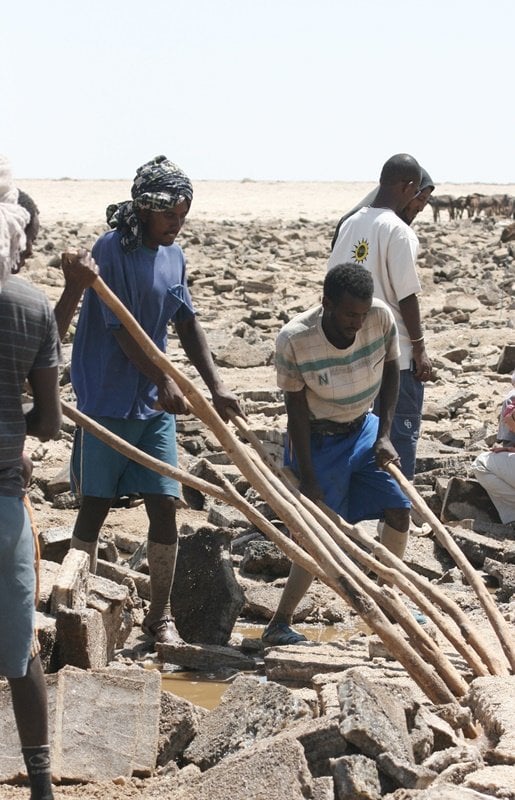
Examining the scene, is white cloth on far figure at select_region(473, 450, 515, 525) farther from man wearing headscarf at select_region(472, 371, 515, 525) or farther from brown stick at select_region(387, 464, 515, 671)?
brown stick at select_region(387, 464, 515, 671)

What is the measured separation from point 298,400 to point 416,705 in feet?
5.50

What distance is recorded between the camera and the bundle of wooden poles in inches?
174

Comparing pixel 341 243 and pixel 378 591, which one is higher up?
pixel 341 243

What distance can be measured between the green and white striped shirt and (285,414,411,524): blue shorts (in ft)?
0.37

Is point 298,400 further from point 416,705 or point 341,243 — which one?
point 416,705

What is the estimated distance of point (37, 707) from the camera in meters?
3.54

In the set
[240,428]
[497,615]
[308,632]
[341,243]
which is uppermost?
[341,243]

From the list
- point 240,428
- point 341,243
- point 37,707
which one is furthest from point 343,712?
point 341,243

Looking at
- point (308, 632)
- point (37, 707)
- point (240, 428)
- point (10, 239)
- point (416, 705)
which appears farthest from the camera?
point (308, 632)

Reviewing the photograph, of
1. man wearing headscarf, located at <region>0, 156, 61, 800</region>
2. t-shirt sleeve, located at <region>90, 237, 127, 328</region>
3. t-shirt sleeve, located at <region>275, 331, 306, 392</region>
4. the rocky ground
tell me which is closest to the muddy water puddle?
the rocky ground

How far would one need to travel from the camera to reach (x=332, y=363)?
5336 millimetres

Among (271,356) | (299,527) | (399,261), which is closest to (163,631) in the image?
(299,527)

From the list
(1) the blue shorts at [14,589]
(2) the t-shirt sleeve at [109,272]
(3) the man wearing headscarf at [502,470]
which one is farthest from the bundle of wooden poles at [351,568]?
(3) the man wearing headscarf at [502,470]

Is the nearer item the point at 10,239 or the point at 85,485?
the point at 10,239
